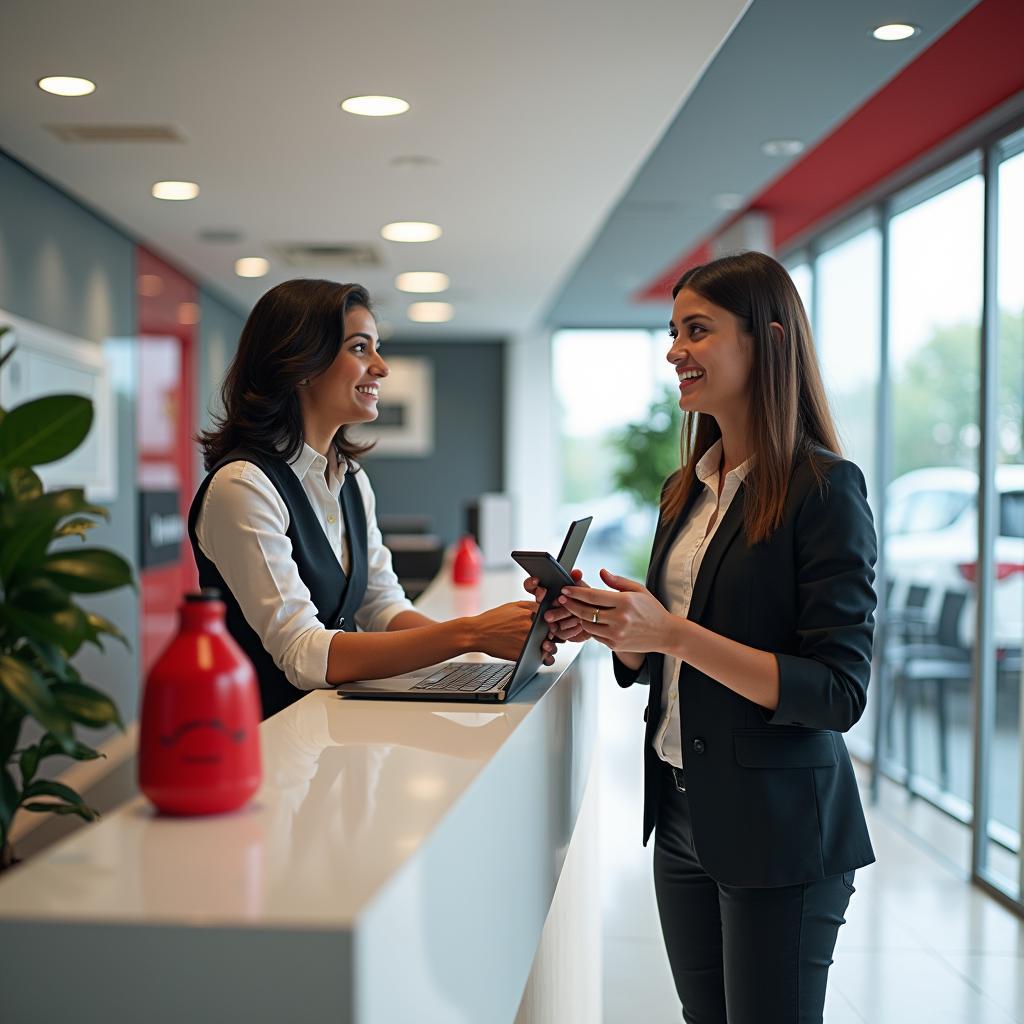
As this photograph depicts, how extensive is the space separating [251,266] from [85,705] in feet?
21.0

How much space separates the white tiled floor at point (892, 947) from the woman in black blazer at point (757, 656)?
5.69 feet

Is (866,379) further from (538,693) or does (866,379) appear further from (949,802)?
(538,693)

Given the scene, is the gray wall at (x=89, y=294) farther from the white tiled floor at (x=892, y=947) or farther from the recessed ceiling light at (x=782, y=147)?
the recessed ceiling light at (x=782, y=147)

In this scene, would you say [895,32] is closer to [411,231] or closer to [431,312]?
[411,231]

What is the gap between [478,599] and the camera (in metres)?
3.73

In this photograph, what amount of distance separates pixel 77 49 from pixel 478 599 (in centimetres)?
207

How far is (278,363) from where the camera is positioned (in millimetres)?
2148

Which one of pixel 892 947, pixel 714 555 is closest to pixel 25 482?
pixel 714 555

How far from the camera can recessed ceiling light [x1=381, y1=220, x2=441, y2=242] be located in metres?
→ 5.97

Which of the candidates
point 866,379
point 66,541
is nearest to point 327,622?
point 66,541

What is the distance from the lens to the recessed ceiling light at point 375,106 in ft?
12.9

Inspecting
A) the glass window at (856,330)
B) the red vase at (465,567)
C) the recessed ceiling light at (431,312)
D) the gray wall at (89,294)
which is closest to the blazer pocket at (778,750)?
the red vase at (465,567)

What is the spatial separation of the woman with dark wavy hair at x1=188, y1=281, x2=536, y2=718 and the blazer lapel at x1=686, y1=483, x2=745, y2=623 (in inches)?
11.3

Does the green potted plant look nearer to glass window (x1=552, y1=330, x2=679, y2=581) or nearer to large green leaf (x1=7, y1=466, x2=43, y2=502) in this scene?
large green leaf (x1=7, y1=466, x2=43, y2=502)
